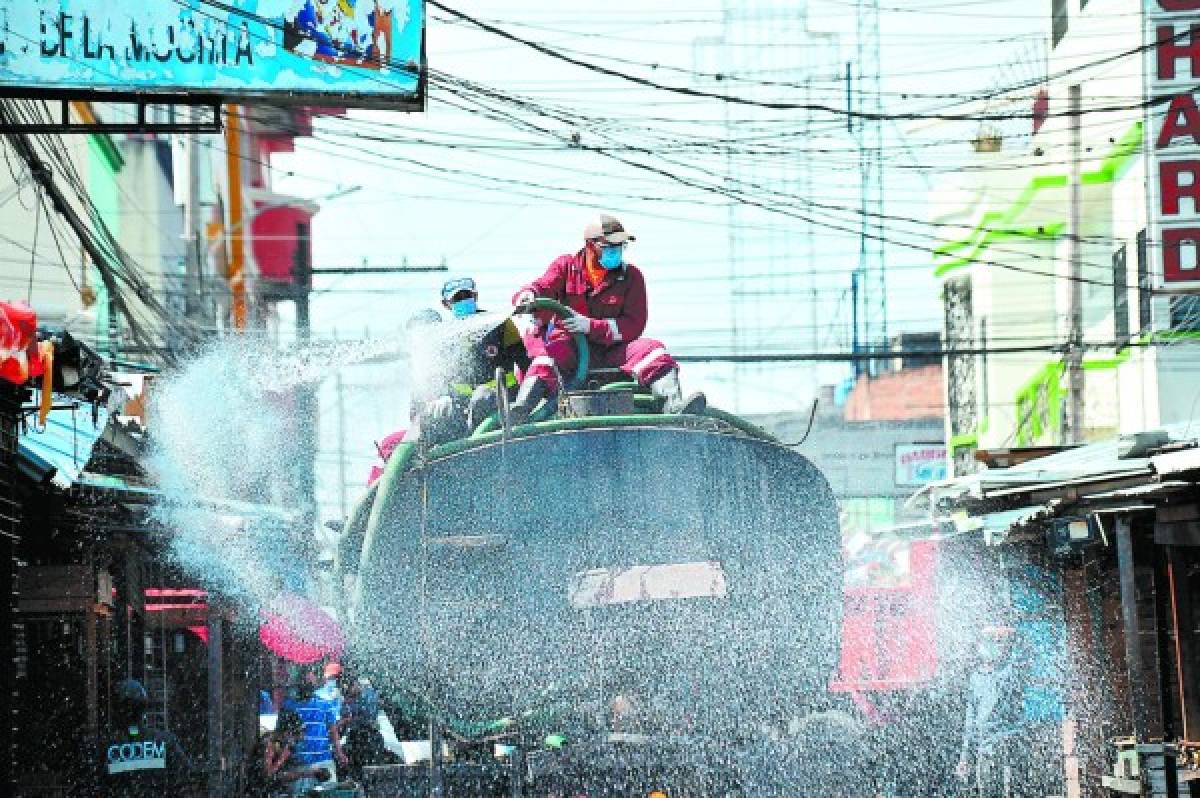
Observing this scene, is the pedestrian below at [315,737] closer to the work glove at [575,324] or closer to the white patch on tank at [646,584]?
the work glove at [575,324]

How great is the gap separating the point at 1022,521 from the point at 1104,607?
89 cm

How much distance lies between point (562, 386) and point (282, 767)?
16.8 feet

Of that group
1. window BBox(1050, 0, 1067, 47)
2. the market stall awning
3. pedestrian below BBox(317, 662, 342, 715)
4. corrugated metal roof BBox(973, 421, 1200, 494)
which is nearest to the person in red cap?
corrugated metal roof BBox(973, 421, 1200, 494)

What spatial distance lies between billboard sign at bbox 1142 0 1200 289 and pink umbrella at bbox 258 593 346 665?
35.2ft

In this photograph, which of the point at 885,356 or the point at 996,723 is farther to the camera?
the point at 885,356

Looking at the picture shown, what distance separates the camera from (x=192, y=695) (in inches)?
769

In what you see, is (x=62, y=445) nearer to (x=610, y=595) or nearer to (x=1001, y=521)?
(x=610, y=595)

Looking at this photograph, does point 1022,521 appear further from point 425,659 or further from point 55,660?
point 55,660

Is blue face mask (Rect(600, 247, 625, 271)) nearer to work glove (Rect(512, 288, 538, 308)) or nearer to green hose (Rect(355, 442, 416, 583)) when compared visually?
work glove (Rect(512, 288, 538, 308))

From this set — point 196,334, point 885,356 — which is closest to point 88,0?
point 885,356

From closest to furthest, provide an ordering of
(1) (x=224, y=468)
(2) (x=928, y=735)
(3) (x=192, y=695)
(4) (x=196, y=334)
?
(2) (x=928, y=735), (3) (x=192, y=695), (1) (x=224, y=468), (4) (x=196, y=334)

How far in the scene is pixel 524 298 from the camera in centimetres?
1200

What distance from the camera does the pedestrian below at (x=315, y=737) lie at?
15.0 m

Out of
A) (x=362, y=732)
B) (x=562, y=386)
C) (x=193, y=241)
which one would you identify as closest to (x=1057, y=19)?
(x=193, y=241)
